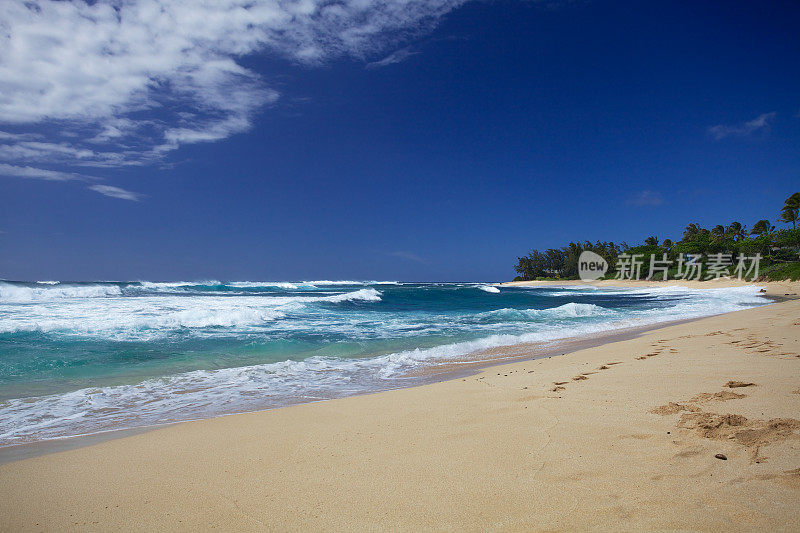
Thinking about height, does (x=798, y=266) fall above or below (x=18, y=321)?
above

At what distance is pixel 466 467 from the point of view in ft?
8.43

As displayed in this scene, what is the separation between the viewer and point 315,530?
6.56ft

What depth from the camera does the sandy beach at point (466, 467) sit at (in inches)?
79.0

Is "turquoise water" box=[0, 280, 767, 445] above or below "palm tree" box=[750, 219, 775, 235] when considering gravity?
below

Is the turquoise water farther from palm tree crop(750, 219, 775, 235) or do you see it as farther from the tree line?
palm tree crop(750, 219, 775, 235)

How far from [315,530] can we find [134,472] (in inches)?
72.3

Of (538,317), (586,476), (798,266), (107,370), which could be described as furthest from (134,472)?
(798,266)

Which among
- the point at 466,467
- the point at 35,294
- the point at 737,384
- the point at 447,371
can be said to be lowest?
the point at 35,294

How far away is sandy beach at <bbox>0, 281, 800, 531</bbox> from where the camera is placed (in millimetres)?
2006

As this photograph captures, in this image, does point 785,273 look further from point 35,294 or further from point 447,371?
point 35,294

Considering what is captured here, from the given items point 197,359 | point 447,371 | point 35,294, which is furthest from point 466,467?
point 35,294

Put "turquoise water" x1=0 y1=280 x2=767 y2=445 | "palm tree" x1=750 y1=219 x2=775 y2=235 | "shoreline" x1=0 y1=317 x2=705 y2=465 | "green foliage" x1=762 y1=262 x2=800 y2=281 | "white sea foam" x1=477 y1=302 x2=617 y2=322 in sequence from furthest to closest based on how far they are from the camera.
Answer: "palm tree" x1=750 y1=219 x2=775 y2=235
"green foliage" x1=762 y1=262 x2=800 y2=281
"white sea foam" x1=477 y1=302 x2=617 y2=322
"turquoise water" x1=0 y1=280 x2=767 y2=445
"shoreline" x1=0 y1=317 x2=705 y2=465

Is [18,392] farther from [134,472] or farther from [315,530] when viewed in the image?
[315,530]

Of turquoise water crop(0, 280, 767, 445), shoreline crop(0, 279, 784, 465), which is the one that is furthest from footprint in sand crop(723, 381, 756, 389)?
turquoise water crop(0, 280, 767, 445)
